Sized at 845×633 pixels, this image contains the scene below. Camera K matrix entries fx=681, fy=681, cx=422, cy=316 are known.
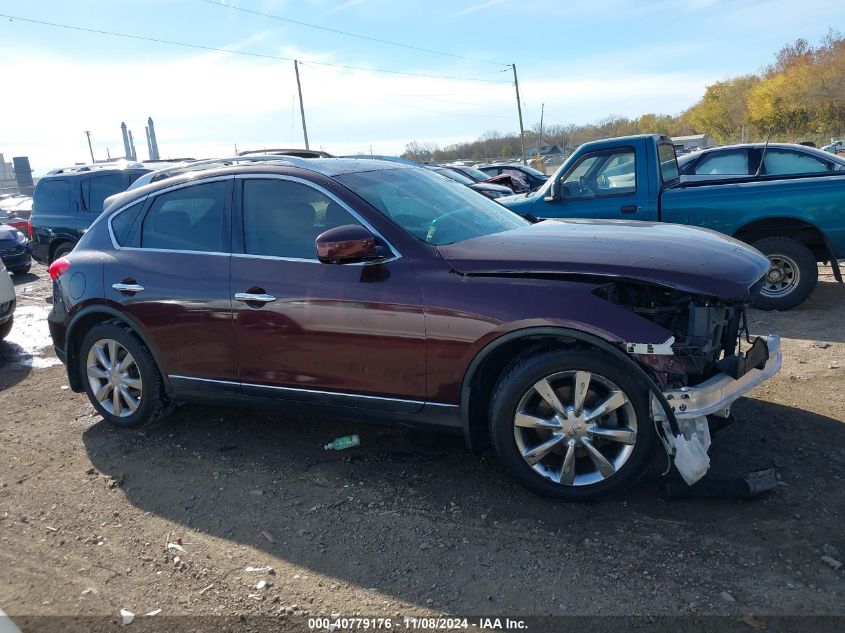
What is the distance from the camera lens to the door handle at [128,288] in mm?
4500

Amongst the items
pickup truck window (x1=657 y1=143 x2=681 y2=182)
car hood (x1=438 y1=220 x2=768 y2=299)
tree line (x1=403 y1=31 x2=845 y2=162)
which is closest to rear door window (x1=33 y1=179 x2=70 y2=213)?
pickup truck window (x1=657 y1=143 x2=681 y2=182)

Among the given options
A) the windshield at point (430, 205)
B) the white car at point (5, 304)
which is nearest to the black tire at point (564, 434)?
the windshield at point (430, 205)

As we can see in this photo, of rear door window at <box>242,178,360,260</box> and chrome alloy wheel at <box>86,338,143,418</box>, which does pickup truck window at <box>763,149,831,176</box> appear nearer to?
rear door window at <box>242,178,360,260</box>

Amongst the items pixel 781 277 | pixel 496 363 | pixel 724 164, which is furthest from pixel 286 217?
pixel 724 164

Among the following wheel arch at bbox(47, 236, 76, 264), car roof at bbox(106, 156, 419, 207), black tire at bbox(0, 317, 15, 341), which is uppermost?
A: car roof at bbox(106, 156, 419, 207)

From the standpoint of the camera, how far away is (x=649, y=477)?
3705 millimetres

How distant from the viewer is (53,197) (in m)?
12.1

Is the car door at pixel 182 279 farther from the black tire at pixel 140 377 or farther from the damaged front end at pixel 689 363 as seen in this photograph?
the damaged front end at pixel 689 363

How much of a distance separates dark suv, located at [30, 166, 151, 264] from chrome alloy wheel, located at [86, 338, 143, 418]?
788 centimetres

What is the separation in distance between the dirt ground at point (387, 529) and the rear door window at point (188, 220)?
4.44ft

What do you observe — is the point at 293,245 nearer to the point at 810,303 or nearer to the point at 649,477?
the point at 649,477

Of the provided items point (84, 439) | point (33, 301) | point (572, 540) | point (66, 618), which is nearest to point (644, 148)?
point (572, 540)

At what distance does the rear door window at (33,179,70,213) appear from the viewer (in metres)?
12.0

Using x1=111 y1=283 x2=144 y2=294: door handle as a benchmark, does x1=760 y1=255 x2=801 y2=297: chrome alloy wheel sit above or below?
below
